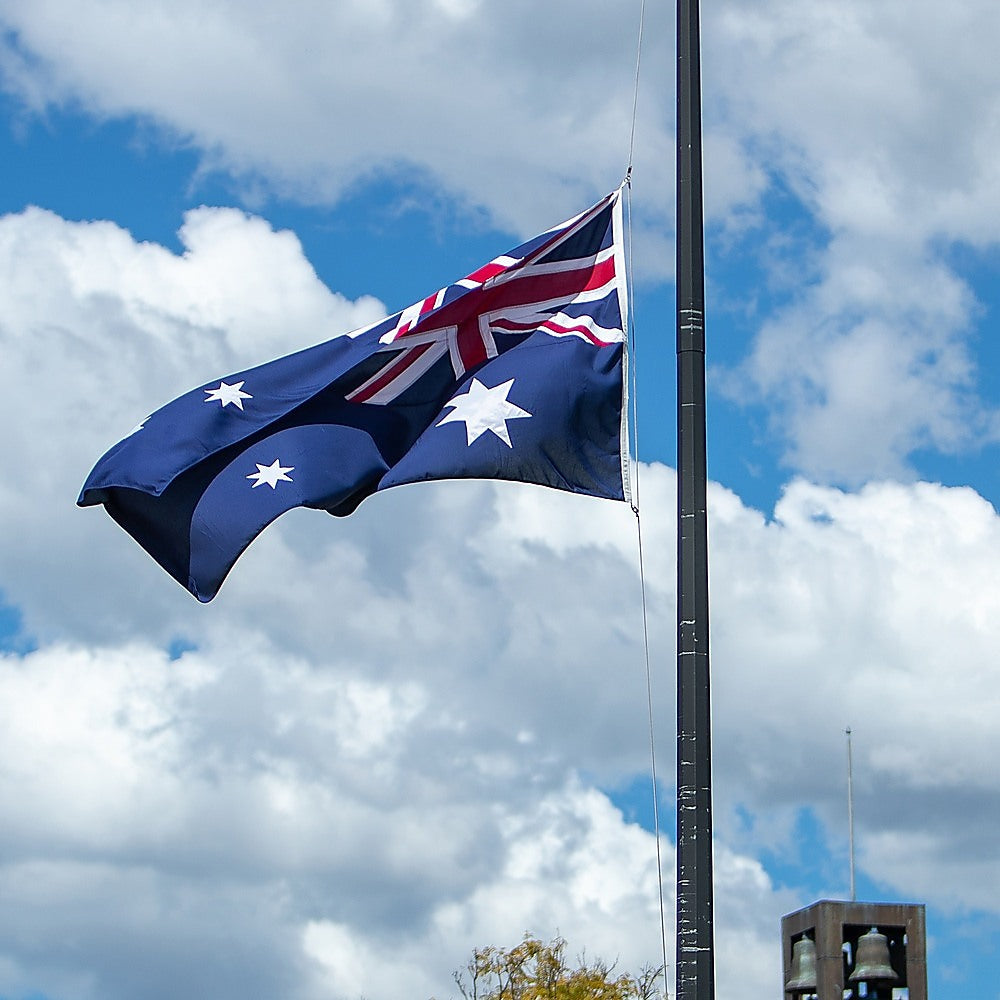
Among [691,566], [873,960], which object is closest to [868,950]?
[873,960]

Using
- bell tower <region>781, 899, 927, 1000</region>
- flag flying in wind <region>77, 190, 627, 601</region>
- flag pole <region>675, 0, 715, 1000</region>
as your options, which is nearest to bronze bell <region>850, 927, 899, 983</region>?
bell tower <region>781, 899, 927, 1000</region>

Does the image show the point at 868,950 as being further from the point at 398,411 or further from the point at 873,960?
the point at 398,411

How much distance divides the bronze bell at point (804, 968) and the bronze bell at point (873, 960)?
1.26 feet

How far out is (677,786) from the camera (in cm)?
998

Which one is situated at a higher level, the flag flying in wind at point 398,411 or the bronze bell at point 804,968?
the flag flying in wind at point 398,411

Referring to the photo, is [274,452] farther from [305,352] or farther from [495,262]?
[495,262]

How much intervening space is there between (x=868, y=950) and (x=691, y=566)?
15.7 ft

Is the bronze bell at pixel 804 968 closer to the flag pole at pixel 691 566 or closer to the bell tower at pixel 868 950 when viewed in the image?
the bell tower at pixel 868 950

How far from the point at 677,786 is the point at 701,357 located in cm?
256

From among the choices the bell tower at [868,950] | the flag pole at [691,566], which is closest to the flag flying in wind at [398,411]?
the flag pole at [691,566]

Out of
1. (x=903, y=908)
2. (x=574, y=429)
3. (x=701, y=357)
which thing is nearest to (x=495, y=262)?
(x=574, y=429)

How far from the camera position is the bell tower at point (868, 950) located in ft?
45.3

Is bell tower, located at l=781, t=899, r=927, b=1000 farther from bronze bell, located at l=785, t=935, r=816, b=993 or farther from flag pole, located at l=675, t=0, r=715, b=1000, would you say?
flag pole, located at l=675, t=0, r=715, b=1000

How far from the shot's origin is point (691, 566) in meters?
10.4
